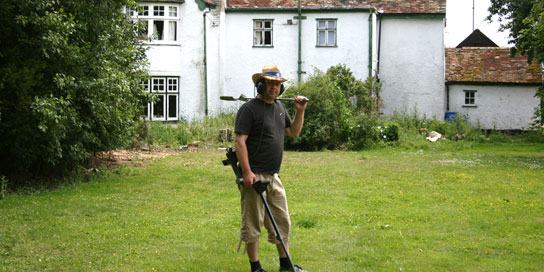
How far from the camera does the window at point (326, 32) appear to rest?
30266 millimetres

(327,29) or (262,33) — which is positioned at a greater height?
(327,29)

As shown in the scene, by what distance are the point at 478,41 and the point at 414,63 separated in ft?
77.8

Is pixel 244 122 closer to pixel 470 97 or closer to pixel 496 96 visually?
pixel 470 97

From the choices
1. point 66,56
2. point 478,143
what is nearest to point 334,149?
point 478,143

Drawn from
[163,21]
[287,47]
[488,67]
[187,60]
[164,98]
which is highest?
[163,21]

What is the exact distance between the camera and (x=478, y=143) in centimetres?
2584

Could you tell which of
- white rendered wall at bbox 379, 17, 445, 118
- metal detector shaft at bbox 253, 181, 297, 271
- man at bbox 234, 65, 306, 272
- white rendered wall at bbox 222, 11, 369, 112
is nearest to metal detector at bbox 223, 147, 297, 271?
metal detector shaft at bbox 253, 181, 297, 271

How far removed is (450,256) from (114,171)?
10084mm

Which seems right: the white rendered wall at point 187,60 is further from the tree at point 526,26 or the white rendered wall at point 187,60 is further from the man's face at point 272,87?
the man's face at point 272,87

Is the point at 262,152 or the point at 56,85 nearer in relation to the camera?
the point at 262,152

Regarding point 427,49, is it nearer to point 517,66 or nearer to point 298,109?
point 517,66

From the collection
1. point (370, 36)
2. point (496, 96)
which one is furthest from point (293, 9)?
point (496, 96)

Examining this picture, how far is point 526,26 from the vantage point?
2595cm

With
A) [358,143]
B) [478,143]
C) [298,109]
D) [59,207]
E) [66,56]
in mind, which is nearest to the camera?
[298,109]
